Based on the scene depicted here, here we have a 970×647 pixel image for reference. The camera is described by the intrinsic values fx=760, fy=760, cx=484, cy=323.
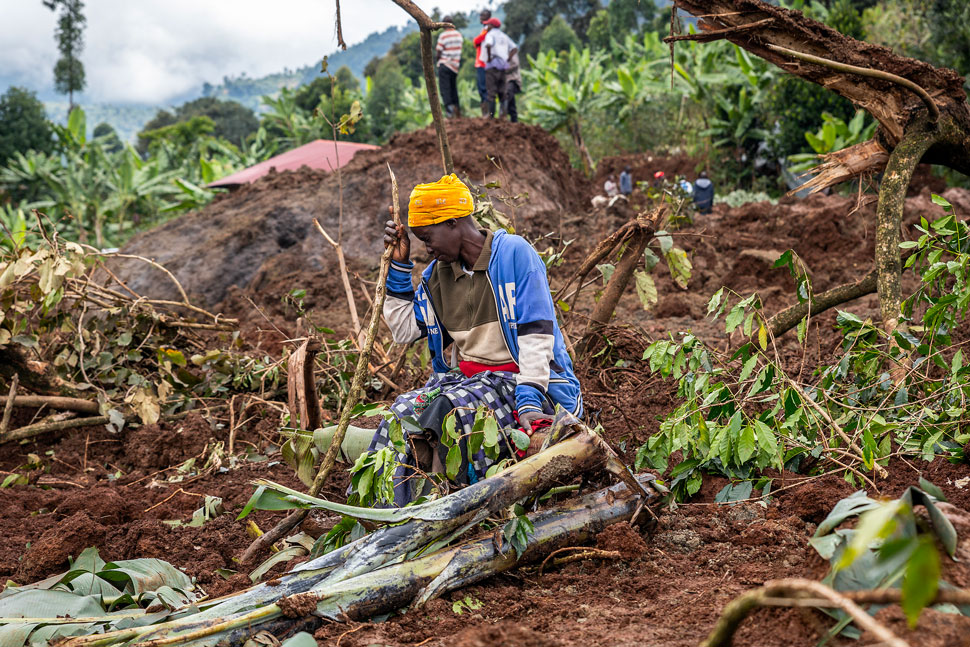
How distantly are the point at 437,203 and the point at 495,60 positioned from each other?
8.79 meters

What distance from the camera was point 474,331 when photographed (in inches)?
112

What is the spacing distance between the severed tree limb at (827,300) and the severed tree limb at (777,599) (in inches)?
97.1

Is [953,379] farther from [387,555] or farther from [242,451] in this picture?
[242,451]

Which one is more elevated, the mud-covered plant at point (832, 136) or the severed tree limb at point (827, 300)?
the mud-covered plant at point (832, 136)

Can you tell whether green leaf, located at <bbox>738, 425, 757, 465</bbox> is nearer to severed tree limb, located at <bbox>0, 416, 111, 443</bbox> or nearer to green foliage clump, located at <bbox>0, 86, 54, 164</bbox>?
→ severed tree limb, located at <bbox>0, 416, 111, 443</bbox>

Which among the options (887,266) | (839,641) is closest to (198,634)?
(839,641)

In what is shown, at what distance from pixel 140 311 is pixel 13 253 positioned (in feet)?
2.78

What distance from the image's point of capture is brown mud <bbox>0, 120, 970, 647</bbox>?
1867mm

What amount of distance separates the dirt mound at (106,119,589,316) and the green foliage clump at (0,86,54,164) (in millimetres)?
14317

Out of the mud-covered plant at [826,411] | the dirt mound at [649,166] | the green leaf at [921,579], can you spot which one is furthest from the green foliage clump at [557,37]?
the green leaf at [921,579]

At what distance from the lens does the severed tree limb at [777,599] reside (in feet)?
2.89

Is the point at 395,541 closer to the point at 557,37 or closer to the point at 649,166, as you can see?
the point at 649,166

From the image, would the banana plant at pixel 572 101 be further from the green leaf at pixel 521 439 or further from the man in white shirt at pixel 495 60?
the green leaf at pixel 521 439

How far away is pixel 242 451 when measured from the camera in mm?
4082
